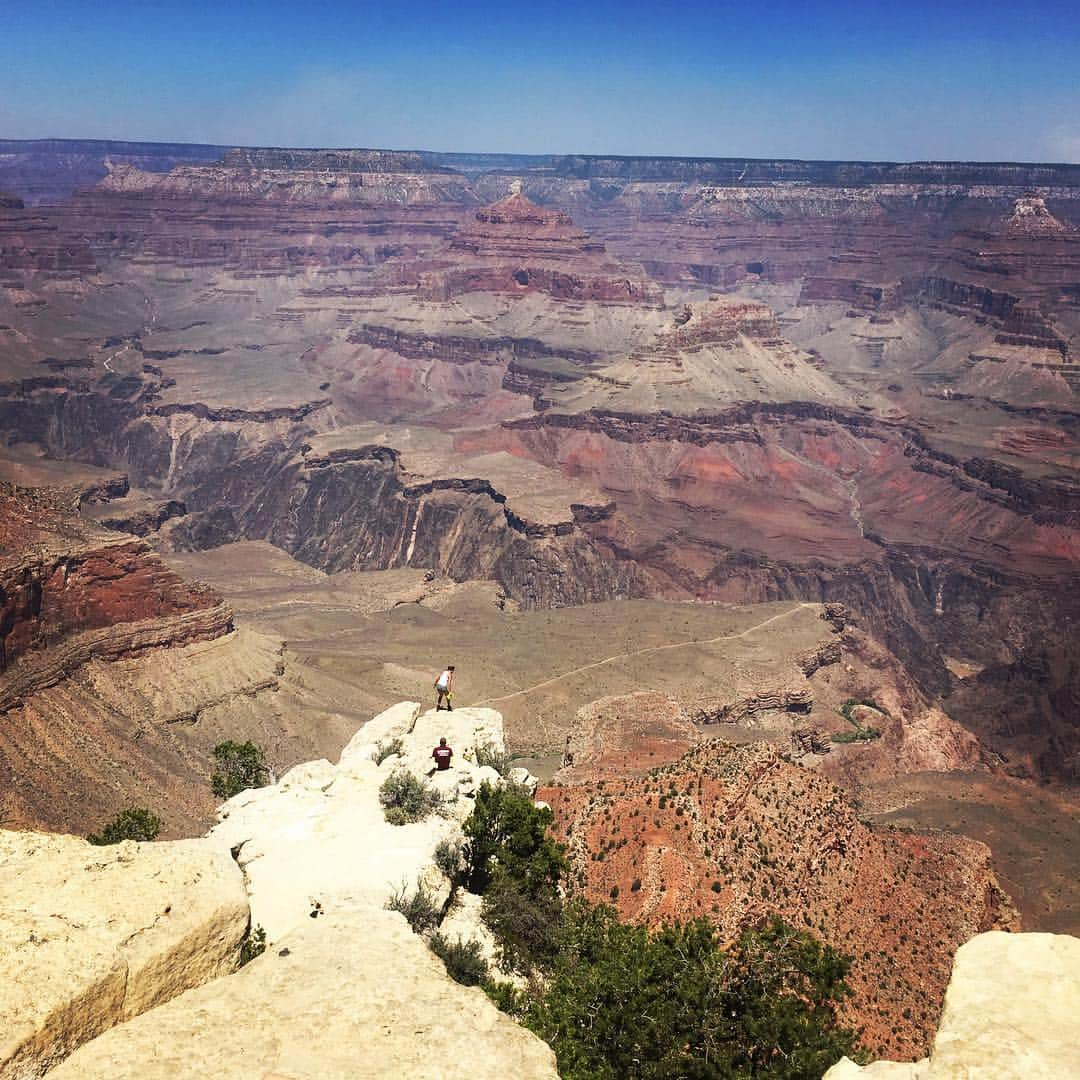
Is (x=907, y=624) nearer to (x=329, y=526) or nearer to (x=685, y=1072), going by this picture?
(x=329, y=526)

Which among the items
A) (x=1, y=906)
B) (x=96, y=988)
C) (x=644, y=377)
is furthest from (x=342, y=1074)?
(x=644, y=377)

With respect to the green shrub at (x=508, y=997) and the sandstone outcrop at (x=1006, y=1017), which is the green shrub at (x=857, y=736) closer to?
the green shrub at (x=508, y=997)

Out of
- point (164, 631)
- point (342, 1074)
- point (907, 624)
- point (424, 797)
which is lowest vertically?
point (907, 624)

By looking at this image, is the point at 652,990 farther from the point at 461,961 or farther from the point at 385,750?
the point at 385,750

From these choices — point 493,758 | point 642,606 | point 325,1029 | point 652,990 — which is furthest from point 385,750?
point 642,606

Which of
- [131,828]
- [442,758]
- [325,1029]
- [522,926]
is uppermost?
[325,1029]

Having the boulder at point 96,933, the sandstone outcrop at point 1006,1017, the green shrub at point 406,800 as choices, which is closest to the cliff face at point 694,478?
the green shrub at point 406,800
